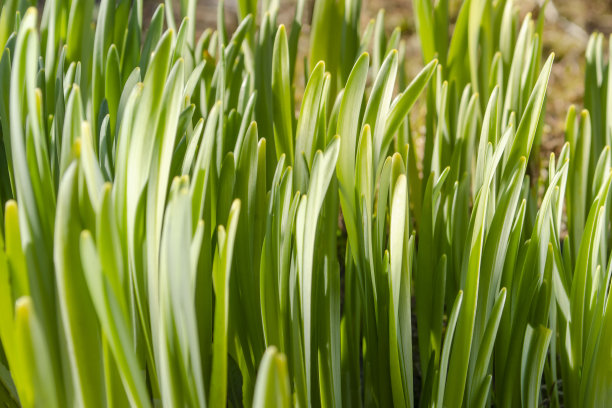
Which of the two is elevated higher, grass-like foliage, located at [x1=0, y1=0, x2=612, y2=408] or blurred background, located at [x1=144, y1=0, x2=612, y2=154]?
blurred background, located at [x1=144, y1=0, x2=612, y2=154]

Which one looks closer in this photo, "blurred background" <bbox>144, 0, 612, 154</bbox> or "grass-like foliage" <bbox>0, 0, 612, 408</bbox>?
"grass-like foliage" <bbox>0, 0, 612, 408</bbox>

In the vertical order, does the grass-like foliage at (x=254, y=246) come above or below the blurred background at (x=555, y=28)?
below

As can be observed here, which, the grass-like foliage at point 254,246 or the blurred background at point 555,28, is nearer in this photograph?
the grass-like foliage at point 254,246

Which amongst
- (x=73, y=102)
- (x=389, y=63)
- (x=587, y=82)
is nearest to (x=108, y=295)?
(x=73, y=102)
